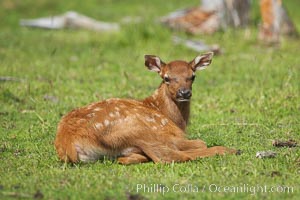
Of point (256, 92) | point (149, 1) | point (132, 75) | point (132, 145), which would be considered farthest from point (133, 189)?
point (149, 1)

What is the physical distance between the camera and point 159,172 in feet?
23.8

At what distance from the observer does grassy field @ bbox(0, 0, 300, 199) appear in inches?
267

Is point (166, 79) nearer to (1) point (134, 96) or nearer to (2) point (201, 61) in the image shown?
(2) point (201, 61)

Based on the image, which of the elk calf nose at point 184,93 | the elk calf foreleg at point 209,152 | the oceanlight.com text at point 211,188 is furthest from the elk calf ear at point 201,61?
the oceanlight.com text at point 211,188

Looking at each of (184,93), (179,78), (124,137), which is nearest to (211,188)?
(124,137)

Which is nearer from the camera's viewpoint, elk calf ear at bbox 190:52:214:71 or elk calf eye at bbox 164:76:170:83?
elk calf eye at bbox 164:76:170:83

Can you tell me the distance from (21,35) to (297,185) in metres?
11.0

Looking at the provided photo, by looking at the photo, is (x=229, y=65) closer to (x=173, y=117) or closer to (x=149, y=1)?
(x=173, y=117)

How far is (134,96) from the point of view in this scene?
11375 mm

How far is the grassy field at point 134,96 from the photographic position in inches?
267

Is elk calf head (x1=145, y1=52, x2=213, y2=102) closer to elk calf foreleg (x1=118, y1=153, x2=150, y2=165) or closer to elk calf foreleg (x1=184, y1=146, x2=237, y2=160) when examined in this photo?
elk calf foreleg (x1=184, y1=146, x2=237, y2=160)

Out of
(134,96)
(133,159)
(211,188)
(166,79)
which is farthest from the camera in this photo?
(134,96)

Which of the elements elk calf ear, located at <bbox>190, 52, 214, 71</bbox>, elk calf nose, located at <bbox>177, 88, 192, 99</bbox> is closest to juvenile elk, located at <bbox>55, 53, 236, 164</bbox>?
elk calf nose, located at <bbox>177, 88, 192, 99</bbox>

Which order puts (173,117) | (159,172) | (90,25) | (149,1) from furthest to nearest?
1. (149,1)
2. (90,25)
3. (173,117)
4. (159,172)
